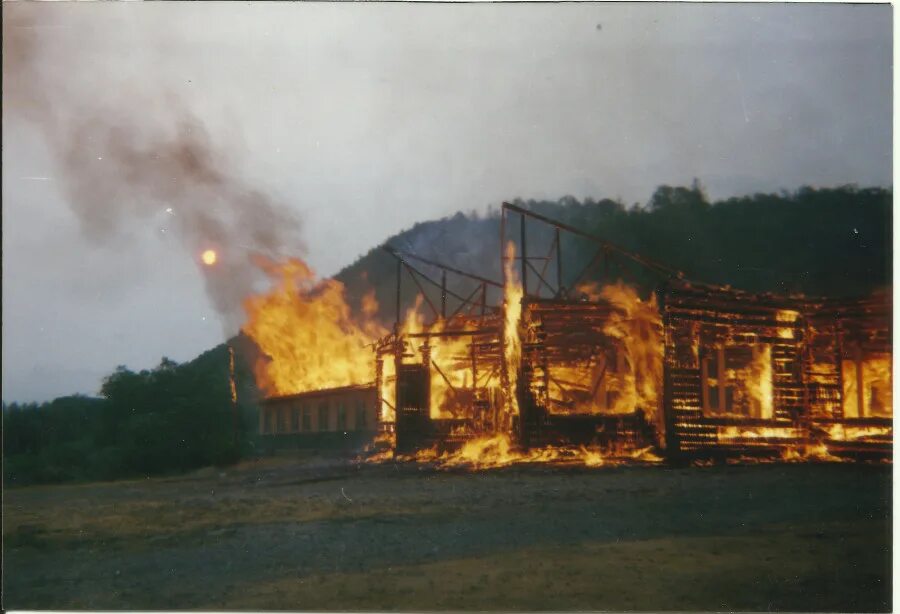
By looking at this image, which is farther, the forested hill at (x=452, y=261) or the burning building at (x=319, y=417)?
the burning building at (x=319, y=417)

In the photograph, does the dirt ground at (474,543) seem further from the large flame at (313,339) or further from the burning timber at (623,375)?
the large flame at (313,339)

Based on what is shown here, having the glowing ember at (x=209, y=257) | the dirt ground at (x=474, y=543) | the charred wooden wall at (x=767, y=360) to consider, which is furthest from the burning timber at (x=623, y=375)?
the glowing ember at (x=209, y=257)

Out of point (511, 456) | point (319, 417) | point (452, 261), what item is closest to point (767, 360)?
point (511, 456)

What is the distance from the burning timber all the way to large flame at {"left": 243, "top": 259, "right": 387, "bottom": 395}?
0.12m

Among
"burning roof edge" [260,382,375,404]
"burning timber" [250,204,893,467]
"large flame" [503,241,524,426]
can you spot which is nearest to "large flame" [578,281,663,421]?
"burning timber" [250,204,893,467]

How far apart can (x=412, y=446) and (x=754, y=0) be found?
11.0 m

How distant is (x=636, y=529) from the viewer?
13750 mm

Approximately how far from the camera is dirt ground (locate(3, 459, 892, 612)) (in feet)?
40.3

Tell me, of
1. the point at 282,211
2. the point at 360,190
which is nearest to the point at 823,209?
Result: the point at 360,190

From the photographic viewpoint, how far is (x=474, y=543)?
13.3 metres

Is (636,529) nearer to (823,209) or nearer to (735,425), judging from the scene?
(735,425)

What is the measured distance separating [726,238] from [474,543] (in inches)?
358

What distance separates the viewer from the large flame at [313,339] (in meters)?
18.2

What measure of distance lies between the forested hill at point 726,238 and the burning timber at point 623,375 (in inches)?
16.2
